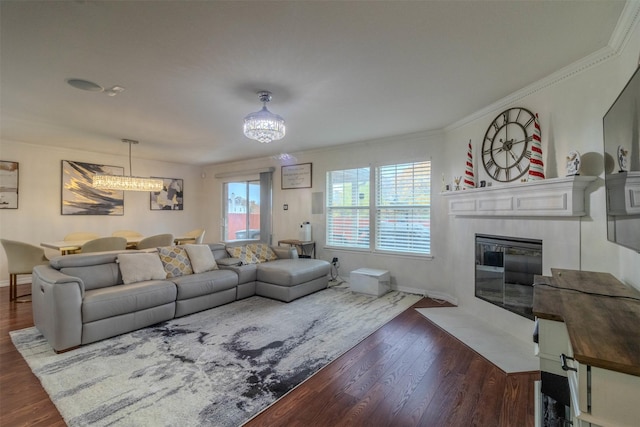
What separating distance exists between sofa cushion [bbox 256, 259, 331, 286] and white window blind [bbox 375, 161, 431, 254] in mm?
1187

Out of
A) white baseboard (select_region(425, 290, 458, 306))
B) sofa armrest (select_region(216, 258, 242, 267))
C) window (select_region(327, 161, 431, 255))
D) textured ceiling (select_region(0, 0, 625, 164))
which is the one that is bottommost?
white baseboard (select_region(425, 290, 458, 306))

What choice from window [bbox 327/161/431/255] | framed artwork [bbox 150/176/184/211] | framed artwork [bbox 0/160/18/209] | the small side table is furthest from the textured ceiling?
framed artwork [bbox 150/176/184/211]

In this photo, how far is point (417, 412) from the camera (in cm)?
187

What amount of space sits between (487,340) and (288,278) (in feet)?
8.08

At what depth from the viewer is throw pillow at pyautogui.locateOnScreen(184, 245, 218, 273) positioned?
4000mm

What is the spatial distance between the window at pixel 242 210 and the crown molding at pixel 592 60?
16.5 ft

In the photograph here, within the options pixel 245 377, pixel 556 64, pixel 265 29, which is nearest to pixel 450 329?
pixel 245 377

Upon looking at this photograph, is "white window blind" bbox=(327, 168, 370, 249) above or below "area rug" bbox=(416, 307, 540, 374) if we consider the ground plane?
above

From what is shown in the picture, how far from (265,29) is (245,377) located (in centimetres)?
256

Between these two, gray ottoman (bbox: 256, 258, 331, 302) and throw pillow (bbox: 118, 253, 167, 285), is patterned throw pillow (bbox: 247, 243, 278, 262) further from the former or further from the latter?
throw pillow (bbox: 118, 253, 167, 285)

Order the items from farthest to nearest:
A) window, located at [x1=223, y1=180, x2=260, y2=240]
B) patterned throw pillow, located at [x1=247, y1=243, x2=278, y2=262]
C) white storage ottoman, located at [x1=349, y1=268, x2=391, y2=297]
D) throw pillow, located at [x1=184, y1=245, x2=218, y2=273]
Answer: window, located at [x1=223, y1=180, x2=260, y2=240], patterned throw pillow, located at [x1=247, y1=243, x2=278, y2=262], white storage ottoman, located at [x1=349, y1=268, x2=391, y2=297], throw pillow, located at [x1=184, y1=245, x2=218, y2=273]

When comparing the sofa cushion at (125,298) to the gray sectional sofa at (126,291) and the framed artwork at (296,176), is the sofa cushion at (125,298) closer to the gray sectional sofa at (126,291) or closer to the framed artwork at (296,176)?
the gray sectional sofa at (126,291)

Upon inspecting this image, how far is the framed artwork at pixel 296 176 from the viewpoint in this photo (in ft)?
19.0

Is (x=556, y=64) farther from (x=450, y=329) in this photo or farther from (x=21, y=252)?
(x=21, y=252)
